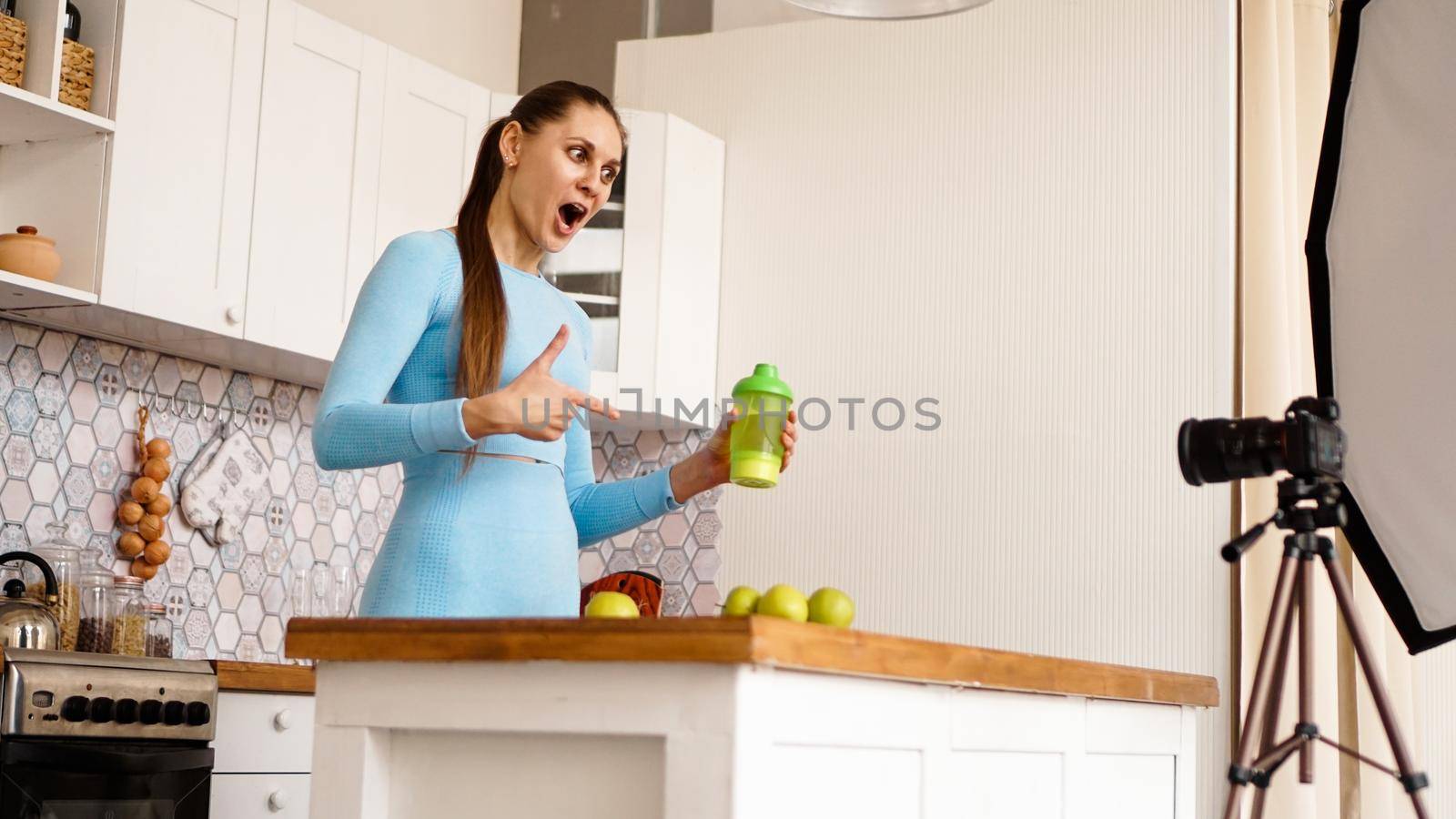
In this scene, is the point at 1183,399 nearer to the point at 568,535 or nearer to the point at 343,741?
the point at 568,535

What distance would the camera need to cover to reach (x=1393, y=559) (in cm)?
241

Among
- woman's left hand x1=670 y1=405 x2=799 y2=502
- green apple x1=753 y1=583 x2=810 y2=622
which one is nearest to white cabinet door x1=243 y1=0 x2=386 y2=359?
woman's left hand x1=670 y1=405 x2=799 y2=502

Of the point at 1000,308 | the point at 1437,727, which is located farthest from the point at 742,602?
the point at 1437,727

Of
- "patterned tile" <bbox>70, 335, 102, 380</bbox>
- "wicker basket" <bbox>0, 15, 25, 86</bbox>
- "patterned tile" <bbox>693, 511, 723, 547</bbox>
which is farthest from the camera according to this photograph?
"patterned tile" <bbox>693, 511, 723, 547</bbox>

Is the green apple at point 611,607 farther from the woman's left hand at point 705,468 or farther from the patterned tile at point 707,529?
the patterned tile at point 707,529

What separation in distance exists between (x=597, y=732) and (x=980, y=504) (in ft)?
7.11

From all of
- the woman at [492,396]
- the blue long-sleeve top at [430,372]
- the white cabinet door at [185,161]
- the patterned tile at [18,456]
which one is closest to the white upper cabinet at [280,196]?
the white cabinet door at [185,161]

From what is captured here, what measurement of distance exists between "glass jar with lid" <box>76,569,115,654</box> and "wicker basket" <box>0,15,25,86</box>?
3.00 ft

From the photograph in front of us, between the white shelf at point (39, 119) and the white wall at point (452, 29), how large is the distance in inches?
37.7

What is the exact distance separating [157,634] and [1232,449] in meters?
2.12

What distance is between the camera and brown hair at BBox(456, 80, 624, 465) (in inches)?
68.6

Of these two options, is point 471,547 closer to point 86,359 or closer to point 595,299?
point 86,359

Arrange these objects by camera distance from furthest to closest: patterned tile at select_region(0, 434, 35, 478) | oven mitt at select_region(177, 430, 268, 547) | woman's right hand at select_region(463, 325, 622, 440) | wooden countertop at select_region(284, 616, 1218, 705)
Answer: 1. oven mitt at select_region(177, 430, 268, 547)
2. patterned tile at select_region(0, 434, 35, 478)
3. woman's right hand at select_region(463, 325, 622, 440)
4. wooden countertop at select_region(284, 616, 1218, 705)

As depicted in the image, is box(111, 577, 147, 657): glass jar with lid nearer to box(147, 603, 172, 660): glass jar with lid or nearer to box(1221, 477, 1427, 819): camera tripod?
box(147, 603, 172, 660): glass jar with lid
